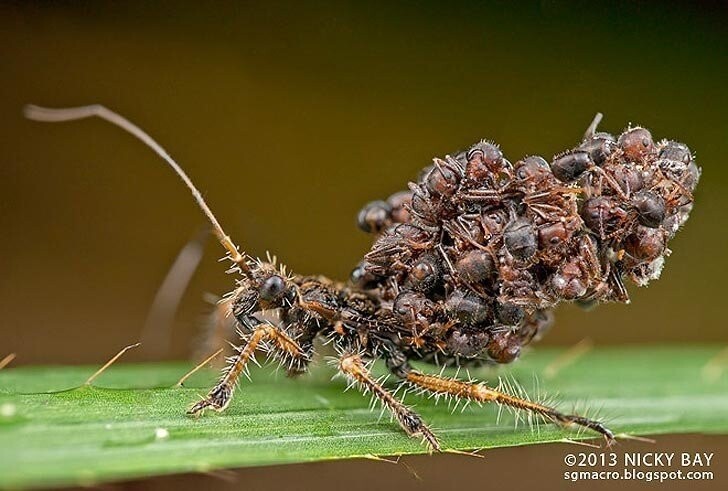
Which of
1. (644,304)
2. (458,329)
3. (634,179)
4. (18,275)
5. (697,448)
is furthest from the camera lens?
(644,304)

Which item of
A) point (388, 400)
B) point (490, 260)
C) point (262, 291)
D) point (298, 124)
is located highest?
point (298, 124)

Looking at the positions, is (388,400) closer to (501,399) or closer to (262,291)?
(501,399)

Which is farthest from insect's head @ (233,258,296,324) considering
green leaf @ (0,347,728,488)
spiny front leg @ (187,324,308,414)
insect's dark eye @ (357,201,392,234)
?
insect's dark eye @ (357,201,392,234)

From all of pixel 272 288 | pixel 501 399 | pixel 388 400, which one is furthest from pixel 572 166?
pixel 272 288

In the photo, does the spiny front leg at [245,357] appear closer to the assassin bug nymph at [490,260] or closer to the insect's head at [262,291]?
the assassin bug nymph at [490,260]

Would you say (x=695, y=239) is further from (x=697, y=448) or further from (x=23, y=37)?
(x=23, y=37)

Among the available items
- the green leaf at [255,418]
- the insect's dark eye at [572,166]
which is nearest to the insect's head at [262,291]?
the green leaf at [255,418]

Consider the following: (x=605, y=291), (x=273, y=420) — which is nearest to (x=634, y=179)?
(x=605, y=291)
